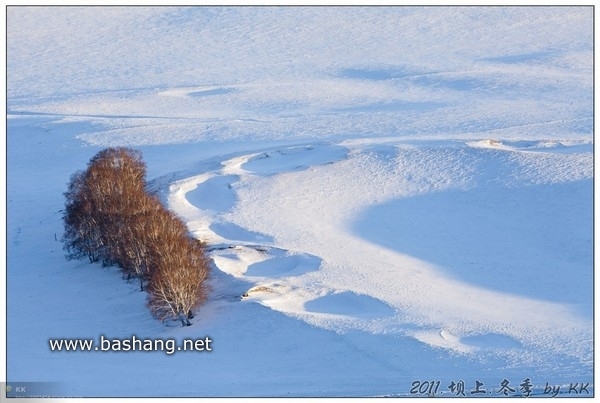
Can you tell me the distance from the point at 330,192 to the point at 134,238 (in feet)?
47.4

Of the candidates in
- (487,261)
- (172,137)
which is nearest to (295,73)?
(172,137)

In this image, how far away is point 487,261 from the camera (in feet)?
137

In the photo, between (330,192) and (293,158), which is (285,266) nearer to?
(330,192)

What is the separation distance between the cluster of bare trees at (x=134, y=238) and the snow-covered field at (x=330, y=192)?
0.86 meters

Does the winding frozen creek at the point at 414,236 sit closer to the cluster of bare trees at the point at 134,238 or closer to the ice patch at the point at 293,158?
the ice patch at the point at 293,158

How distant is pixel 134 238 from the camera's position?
38.8 m

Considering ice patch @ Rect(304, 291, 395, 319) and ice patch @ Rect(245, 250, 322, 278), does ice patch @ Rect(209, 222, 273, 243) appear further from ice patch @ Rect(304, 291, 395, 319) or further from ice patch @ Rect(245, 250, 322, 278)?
ice patch @ Rect(304, 291, 395, 319)

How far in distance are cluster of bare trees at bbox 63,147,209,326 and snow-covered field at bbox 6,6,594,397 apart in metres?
0.86

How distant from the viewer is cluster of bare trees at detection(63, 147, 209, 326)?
1367 inches

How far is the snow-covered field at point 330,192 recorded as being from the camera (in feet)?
102

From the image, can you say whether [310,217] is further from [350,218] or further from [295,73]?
[295,73]

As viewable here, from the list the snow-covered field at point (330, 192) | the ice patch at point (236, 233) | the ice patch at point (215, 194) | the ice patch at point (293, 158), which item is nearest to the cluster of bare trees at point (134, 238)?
the snow-covered field at point (330, 192)

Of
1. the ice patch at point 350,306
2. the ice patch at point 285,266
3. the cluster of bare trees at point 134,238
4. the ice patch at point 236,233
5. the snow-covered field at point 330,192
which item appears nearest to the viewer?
the snow-covered field at point 330,192

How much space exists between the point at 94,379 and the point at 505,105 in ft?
171
